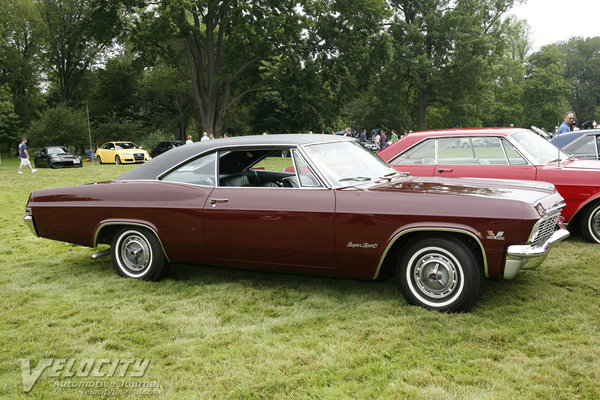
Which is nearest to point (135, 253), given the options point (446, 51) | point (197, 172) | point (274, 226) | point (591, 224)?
point (197, 172)

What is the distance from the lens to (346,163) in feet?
16.1

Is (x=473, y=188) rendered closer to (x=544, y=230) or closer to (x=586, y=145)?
(x=544, y=230)

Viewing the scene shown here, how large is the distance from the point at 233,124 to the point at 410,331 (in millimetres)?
45821

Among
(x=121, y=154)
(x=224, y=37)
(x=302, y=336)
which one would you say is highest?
(x=224, y=37)

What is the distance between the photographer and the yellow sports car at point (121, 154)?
2981cm

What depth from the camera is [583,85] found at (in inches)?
3098

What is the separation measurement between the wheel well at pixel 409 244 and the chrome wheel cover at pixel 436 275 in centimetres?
17

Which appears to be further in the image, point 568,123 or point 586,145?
point 568,123

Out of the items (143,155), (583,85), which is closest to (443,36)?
(143,155)

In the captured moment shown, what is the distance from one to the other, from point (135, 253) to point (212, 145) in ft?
4.77

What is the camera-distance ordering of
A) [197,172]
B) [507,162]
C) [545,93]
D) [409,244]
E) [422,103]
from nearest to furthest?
[409,244], [197,172], [507,162], [422,103], [545,93]

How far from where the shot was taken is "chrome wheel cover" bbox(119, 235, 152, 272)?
17.6ft

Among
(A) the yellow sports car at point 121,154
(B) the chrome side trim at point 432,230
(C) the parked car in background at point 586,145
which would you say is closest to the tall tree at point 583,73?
(A) the yellow sports car at point 121,154

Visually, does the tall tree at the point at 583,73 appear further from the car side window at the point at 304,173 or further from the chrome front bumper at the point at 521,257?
the car side window at the point at 304,173
